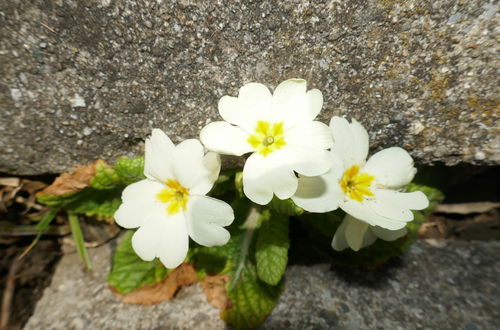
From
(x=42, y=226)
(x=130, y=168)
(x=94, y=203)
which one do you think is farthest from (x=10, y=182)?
(x=130, y=168)

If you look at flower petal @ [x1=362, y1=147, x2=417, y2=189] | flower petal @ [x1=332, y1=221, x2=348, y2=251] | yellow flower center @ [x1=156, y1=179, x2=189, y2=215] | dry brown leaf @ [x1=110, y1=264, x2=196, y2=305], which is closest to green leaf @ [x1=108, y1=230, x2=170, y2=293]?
dry brown leaf @ [x1=110, y1=264, x2=196, y2=305]

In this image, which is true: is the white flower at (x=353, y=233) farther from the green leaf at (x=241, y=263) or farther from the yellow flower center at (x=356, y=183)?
the green leaf at (x=241, y=263)

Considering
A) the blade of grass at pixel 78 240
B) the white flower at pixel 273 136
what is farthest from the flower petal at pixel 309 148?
the blade of grass at pixel 78 240

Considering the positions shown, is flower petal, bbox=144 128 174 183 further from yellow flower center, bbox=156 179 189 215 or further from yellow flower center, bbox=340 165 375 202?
yellow flower center, bbox=340 165 375 202

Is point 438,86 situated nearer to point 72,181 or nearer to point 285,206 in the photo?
point 285,206

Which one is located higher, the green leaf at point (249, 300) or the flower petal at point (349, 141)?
the flower petal at point (349, 141)
